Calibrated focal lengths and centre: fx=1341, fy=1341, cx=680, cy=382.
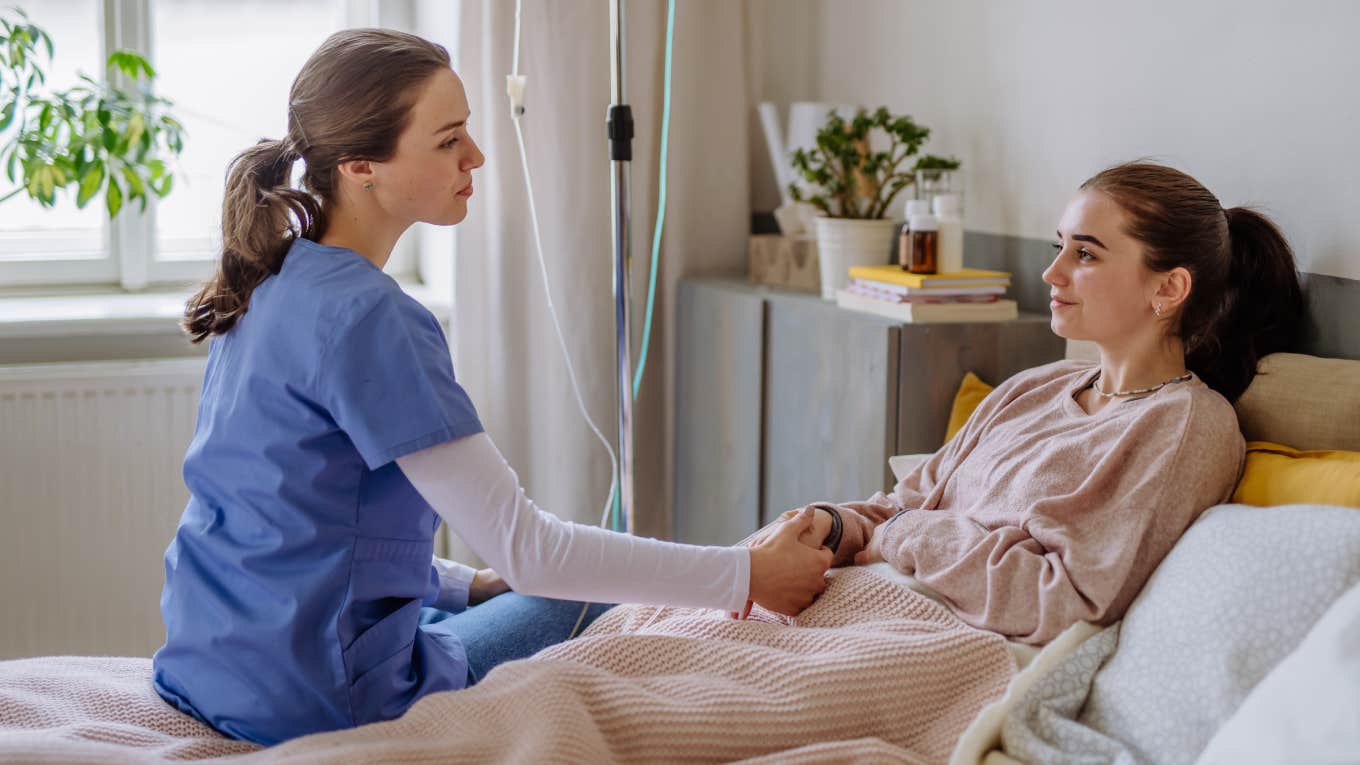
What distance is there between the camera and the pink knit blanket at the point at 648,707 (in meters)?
1.19

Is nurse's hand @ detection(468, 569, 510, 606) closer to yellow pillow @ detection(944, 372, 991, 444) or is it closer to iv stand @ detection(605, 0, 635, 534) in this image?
iv stand @ detection(605, 0, 635, 534)

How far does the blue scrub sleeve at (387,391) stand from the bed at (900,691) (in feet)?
0.80

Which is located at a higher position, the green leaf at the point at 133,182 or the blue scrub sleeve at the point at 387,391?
the green leaf at the point at 133,182

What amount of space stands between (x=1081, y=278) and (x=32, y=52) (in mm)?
2196

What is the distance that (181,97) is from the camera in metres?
3.09

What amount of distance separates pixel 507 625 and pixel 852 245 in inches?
45.2

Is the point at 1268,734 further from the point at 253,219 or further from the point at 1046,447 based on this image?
the point at 253,219

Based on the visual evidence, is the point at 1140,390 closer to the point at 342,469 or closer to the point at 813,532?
the point at 813,532

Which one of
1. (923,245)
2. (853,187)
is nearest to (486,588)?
(923,245)

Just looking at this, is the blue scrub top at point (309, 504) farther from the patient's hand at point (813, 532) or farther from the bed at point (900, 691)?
the patient's hand at point (813, 532)

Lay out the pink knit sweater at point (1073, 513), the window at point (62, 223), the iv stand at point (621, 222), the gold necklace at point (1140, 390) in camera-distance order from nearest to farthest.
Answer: the pink knit sweater at point (1073, 513) → the gold necklace at point (1140, 390) → the iv stand at point (621, 222) → the window at point (62, 223)

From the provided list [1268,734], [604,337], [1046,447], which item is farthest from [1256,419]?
[604,337]

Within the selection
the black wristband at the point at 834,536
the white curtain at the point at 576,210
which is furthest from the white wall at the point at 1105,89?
the black wristband at the point at 834,536

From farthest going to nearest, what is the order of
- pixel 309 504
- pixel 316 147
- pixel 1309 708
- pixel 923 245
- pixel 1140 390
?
pixel 923 245, pixel 1140 390, pixel 316 147, pixel 309 504, pixel 1309 708
